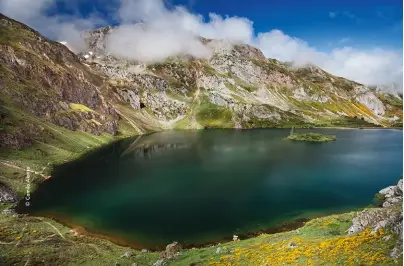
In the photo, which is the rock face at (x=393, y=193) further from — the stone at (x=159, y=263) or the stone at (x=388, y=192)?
the stone at (x=159, y=263)

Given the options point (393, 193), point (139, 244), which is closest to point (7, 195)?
point (139, 244)

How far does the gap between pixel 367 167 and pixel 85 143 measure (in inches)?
5654

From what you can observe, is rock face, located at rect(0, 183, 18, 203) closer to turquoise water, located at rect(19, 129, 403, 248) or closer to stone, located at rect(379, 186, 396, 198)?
turquoise water, located at rect(19, 129, 403, 248)

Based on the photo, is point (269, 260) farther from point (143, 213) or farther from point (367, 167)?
point (367, 167)

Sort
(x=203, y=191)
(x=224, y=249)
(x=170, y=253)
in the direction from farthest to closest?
(x=203, y=191) → (x=170, y=253) → (x=224, y=249)

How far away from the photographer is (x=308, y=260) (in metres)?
35.6

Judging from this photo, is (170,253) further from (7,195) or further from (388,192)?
(388,192)

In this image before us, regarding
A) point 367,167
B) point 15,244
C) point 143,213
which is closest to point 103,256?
point 15,244

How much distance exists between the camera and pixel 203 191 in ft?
315

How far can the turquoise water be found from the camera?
7238cm

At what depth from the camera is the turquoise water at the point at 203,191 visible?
72.4m

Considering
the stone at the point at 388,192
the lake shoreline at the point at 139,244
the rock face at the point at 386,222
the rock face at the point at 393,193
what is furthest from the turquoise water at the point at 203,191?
the rock face at the point at 386,222

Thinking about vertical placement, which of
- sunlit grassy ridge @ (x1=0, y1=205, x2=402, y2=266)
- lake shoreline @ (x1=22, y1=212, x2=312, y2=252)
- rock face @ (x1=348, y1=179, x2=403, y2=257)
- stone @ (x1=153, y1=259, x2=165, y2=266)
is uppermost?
rock face @ (x1=348, y1=179, x2=403, y2=257)

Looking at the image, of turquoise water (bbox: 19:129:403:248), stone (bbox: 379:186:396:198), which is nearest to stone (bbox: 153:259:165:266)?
turquoise water (bbox: 19:129:403:248)
